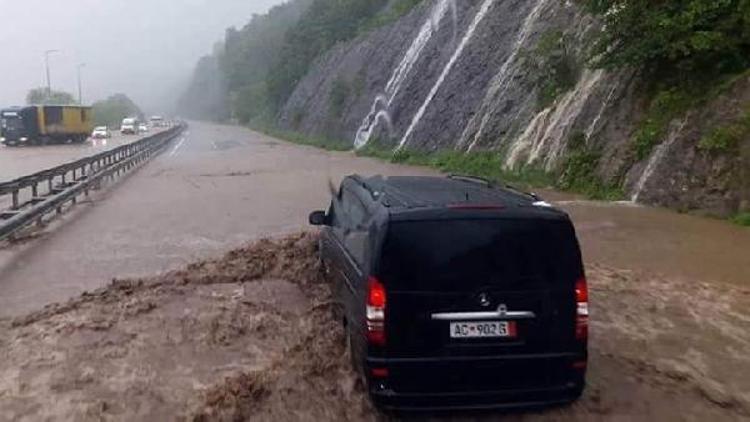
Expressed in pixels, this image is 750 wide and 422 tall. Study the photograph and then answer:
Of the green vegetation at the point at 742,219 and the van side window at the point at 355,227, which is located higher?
the van side window at the point at 355,227

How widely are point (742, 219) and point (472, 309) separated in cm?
1023

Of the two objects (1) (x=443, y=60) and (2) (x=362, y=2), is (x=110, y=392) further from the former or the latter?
(2) (x=362, y=2)

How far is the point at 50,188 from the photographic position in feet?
57.9

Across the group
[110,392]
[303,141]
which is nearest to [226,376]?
[110,392]

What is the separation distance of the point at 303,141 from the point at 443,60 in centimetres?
2439

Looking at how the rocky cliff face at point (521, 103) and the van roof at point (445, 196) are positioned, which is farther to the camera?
the rocky cliff face at point (521, 103)

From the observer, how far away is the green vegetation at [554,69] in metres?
23.9

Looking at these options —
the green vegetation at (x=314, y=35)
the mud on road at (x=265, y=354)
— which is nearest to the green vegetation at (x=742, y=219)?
the mud on road at (x=265, y=354)

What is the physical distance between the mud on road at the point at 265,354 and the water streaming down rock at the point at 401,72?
32.0 m

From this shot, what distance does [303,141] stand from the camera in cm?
6034

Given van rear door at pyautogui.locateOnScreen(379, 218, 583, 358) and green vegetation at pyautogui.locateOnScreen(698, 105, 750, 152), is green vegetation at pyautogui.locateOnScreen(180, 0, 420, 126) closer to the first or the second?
green vegetation at pyautogui.locateOnScreen(698, 105, 750, 152)

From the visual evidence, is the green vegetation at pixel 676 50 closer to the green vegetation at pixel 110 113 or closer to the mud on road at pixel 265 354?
the mud on road at pixel 265 354

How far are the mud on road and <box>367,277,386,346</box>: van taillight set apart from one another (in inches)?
27.5

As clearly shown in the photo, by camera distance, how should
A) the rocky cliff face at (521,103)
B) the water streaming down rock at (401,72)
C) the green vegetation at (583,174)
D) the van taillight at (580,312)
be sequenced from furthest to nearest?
the water streaming down rock at (401,72), the green vegetation at (583,174), the rocky cliff face at (521,103), the van taillight at (580,312)
